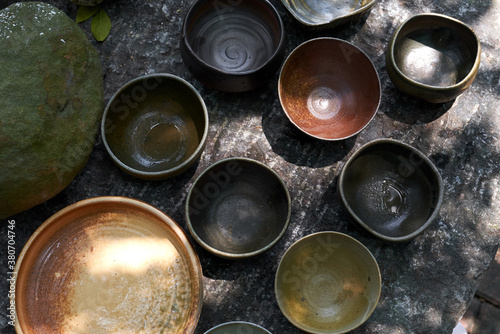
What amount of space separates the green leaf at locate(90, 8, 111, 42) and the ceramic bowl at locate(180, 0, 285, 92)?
1.87 feet

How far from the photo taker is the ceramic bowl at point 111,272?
237cm

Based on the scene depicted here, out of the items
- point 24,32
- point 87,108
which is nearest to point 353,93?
point 87,108

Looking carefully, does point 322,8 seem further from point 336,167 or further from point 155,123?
point 155,123

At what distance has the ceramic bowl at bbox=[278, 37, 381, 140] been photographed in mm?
2641

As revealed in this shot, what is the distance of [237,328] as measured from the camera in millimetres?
2381

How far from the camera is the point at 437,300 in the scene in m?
2.54

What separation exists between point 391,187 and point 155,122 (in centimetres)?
142

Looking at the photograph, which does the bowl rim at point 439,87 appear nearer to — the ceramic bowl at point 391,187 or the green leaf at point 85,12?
the ceramic bowl at point 391,187

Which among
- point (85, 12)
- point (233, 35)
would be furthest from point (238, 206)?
point (85, 12)

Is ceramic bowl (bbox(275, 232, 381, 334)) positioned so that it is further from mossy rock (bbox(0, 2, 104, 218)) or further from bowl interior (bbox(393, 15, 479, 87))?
mossy rock (bbox(0, 2, 104, 218))

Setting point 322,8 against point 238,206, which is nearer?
point 238,206

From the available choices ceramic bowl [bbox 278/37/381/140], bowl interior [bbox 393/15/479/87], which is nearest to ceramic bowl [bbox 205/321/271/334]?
ceramic bowl [bbox 278/37/381/140]

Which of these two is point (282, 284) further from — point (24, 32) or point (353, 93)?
point (24, 32)

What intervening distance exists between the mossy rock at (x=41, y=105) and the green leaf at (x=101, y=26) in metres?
0.26
